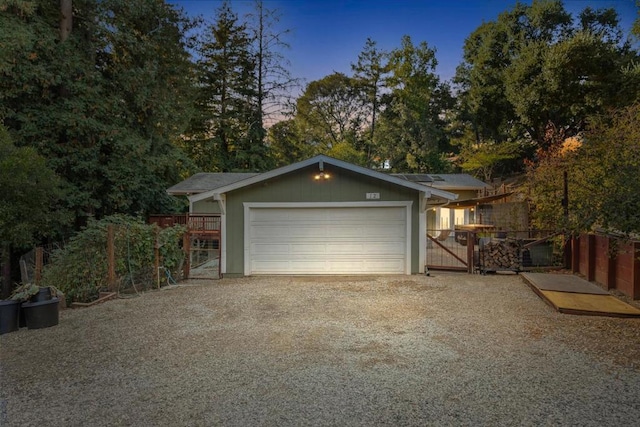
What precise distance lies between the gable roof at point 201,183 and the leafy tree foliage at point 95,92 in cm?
164

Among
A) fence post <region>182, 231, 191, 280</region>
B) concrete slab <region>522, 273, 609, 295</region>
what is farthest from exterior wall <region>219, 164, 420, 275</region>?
concrete slab <region>522, 273, 609, 295</region>

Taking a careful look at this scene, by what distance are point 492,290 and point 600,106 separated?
19300 mm

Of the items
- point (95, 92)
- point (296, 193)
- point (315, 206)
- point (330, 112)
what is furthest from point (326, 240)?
point (330, 112)

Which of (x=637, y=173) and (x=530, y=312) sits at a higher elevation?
(x=637, y=173)

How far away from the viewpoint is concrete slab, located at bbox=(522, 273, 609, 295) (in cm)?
732

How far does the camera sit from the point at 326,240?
10.1m

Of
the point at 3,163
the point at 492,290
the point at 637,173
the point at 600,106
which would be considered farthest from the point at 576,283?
the point at 600,106

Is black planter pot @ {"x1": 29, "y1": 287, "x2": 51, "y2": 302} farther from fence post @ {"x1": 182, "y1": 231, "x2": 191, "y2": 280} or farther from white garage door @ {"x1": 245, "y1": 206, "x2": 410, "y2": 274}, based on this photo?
white garage door @ {"x1": 245, "y1": 206, "x2": 410, "y2": 274}

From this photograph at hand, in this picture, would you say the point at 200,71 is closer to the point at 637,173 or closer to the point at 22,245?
the point at 22,245

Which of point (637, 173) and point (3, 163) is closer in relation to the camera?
point (637, 173)

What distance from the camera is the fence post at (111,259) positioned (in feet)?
25.3

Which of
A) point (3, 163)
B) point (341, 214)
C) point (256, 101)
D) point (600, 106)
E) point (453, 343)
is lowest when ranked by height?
point (453, 343)

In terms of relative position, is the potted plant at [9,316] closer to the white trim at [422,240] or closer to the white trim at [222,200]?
the white trim at [222,200]

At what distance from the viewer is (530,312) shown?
6.27m
